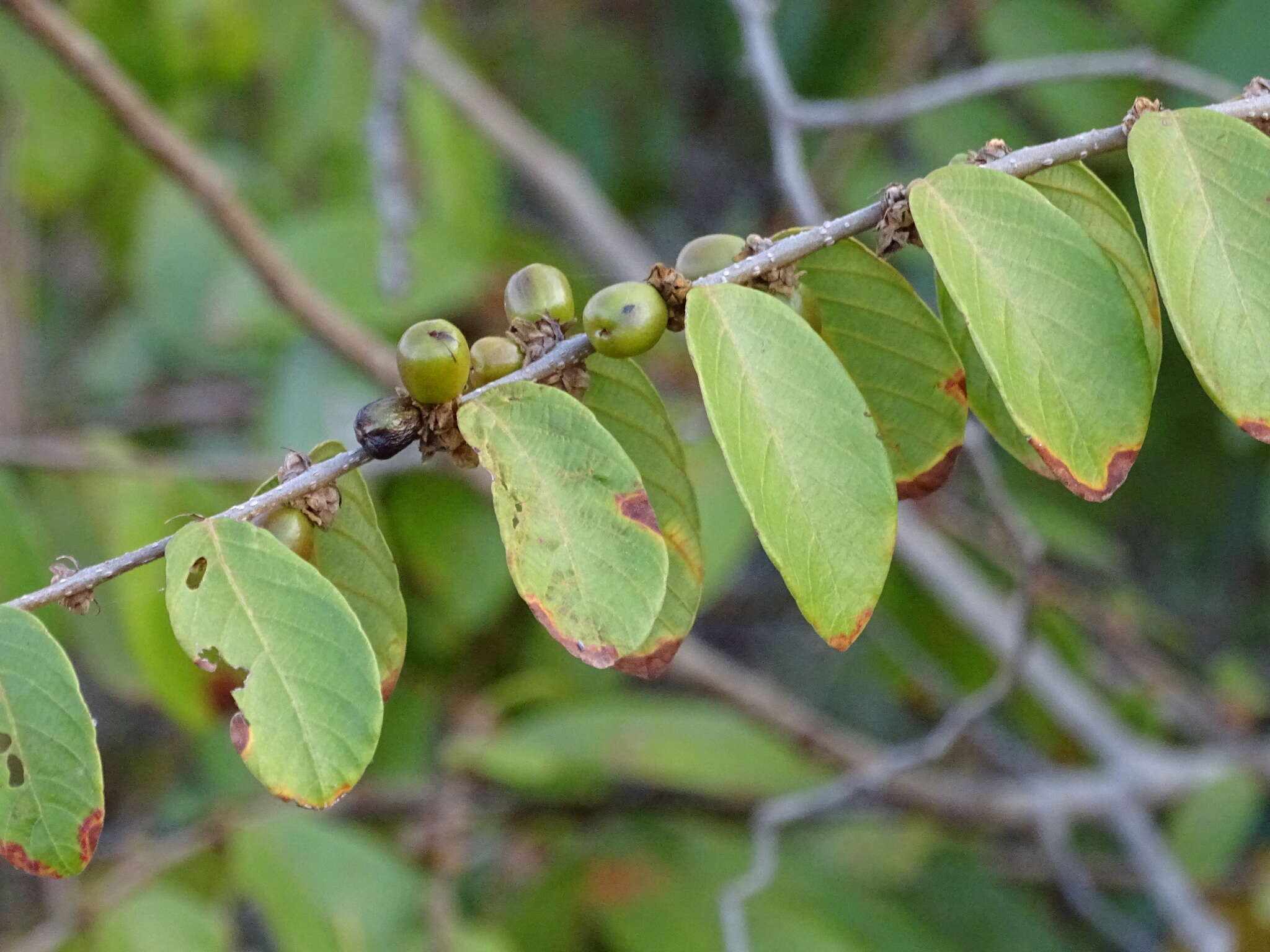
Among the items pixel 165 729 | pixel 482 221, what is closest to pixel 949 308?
pixel 482 221

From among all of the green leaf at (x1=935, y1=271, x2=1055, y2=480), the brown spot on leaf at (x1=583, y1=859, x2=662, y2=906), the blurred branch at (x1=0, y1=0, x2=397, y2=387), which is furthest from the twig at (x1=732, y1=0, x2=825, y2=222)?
the brown spot on leaf at (x1=583, y1=859, x2=662, y2=906)

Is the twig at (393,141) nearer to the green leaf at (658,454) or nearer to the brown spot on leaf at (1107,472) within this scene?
the green leaf at (658,454)

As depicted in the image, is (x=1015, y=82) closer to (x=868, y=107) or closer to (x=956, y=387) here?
(x=868, y=107)

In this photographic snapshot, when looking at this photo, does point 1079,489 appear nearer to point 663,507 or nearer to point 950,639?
point 663,507

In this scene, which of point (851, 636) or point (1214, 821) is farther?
point (1214, 821)

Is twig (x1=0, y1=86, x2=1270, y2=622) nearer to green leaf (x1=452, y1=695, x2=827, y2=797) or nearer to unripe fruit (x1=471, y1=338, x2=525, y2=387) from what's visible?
unripe fruit (x1=471, y1=338, x2=525, y2=387)

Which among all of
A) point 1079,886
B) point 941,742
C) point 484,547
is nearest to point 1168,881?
point 1079,886

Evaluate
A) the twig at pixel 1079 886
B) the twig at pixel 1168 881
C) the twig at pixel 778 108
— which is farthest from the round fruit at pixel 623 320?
the twig at pixel 1079 886
